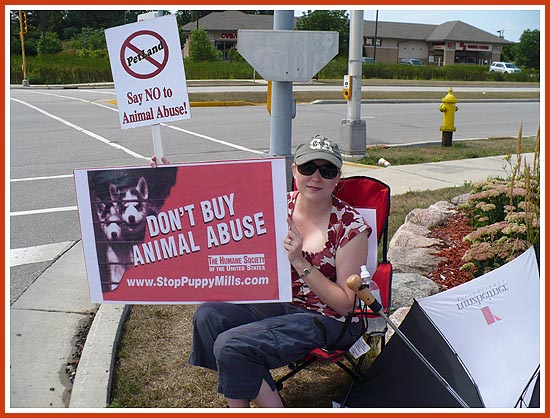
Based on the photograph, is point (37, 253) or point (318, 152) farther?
point (37, 253)

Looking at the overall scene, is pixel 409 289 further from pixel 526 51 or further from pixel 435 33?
pixel 435 33

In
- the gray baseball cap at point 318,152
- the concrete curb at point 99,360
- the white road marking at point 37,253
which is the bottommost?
the concrete curb at point 99,360

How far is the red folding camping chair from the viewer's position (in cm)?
332

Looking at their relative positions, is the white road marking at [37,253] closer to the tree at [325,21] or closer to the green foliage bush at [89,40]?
the tree at [325,21]

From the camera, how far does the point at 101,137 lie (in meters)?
13.0

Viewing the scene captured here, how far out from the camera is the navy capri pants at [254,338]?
9.59 ft

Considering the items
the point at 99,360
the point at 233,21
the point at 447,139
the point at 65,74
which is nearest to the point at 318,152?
the point at 99,360

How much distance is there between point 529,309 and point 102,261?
7.04ft

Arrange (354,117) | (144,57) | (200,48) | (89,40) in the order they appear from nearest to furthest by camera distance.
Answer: (144,57) → (354,117) → (200,48) → (89,40)

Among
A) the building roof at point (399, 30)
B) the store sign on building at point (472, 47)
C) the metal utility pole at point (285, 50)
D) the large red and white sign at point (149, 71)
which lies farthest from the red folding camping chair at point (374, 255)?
the store sign on building at point (472, 47)

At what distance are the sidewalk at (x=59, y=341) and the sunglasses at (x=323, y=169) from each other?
61.6 inches

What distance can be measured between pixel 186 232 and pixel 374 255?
106cm

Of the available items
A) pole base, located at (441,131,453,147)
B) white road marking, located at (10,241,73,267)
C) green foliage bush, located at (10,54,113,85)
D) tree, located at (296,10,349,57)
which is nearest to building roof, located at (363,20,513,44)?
tree, located at (296,10,349,57)

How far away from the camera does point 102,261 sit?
11.1 feet
